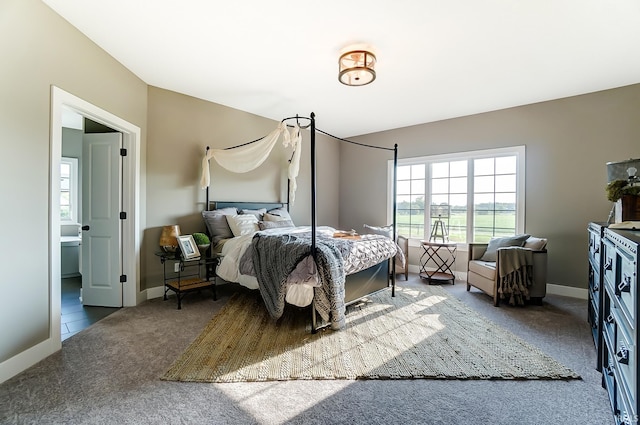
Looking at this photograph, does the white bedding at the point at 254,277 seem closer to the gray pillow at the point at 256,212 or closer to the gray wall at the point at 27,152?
the gray pillow at the point at 256,212

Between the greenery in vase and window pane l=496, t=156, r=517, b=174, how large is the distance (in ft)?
8.30

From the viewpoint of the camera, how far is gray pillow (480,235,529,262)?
12.4 ft

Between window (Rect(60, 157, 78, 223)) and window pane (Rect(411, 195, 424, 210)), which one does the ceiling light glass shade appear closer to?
window pane (Rect(411, 195, 424, 210))

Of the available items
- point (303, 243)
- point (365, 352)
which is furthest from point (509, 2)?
point (365, 352)

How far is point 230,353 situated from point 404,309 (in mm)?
1987

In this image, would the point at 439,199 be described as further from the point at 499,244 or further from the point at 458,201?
the point at 499,244

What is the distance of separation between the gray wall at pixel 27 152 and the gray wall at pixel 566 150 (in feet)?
16.7

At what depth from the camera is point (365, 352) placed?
7.66ft

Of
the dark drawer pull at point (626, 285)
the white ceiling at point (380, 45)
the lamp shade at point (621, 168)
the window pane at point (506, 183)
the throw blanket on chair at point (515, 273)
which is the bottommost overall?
the throw blanket on chair at point (515, 273)

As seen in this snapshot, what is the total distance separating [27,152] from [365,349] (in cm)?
300

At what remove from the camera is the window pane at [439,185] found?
497 centimetres

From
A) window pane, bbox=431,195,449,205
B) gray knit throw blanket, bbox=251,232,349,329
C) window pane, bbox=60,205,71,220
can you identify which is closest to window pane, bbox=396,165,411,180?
window pane, bbox=431,195,449,205

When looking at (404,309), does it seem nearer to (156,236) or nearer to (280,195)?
(280,195)

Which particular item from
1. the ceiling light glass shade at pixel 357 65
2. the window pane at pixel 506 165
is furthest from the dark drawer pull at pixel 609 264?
the window pane at pixel 506 165
